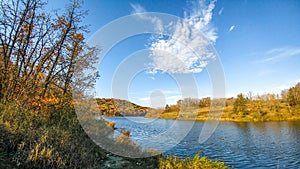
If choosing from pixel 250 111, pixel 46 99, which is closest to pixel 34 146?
pixel 46 99

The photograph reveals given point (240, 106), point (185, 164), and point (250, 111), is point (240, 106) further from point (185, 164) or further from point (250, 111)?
point (185, 164)

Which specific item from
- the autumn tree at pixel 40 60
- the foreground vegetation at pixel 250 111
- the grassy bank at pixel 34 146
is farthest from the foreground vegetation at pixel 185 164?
the foreground vegetation at pixel 250 111

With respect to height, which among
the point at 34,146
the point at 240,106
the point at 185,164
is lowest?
the point at 185,164

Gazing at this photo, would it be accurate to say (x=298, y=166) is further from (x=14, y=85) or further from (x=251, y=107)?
(x=251, y=107)

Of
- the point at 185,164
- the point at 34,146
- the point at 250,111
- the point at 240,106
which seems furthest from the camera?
the point at 250,111

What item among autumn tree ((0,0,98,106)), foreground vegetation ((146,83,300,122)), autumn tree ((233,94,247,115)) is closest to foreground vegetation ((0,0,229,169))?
autumn tree ((0,0,98,106))

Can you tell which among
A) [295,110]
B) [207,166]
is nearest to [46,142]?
[207,166]

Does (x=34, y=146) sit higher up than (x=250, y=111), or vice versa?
(x=250, y=111)

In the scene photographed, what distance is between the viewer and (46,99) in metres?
9.31

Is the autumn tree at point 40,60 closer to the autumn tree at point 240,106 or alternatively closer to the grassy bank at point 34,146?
the grassy bank at point 34,146

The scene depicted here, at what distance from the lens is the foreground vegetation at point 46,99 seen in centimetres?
536

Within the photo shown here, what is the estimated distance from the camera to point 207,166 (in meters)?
9.14

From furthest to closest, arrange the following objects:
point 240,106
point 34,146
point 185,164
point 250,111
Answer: point 250,111 < point 240,106 < point 185,164 < point 34,146

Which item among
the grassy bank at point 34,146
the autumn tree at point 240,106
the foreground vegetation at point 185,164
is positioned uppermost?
the autumn tree at point 240,106
